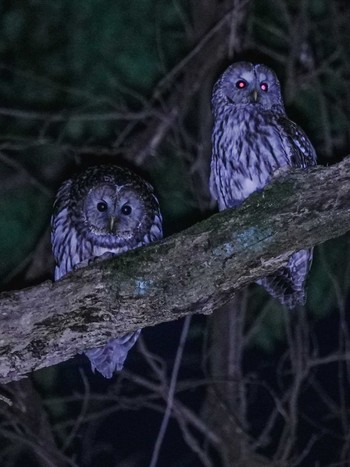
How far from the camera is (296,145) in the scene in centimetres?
385

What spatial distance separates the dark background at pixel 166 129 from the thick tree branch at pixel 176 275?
1.82 meters

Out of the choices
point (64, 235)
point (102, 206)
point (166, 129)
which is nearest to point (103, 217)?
point (102, 206)

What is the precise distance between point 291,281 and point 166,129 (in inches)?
55.4

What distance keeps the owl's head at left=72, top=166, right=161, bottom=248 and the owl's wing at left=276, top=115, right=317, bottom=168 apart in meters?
0.69

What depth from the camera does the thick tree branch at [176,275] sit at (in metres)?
2.73

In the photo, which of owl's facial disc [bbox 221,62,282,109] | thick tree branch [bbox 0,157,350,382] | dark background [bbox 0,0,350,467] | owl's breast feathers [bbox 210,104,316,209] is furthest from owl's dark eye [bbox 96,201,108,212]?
thick tree branch [bbox 0,157,350,382]

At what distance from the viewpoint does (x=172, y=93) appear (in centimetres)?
502

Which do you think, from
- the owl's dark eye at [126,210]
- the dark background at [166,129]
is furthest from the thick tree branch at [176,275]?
the dark background at [166,129]

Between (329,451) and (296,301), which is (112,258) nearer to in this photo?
(296,301)

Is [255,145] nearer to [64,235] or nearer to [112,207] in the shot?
[112,207]

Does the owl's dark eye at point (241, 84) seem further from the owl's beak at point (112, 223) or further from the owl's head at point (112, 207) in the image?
the owl's beak at point (112, 223)

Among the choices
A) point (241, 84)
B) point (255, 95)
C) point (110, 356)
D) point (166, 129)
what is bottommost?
point (110, 356)

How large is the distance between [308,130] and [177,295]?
9.13ft

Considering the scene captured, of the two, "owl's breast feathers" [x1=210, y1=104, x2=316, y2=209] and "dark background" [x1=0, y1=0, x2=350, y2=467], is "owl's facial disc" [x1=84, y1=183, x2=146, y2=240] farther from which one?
"dark background" [x1=0, y1=0, x2=350, y2=467]
